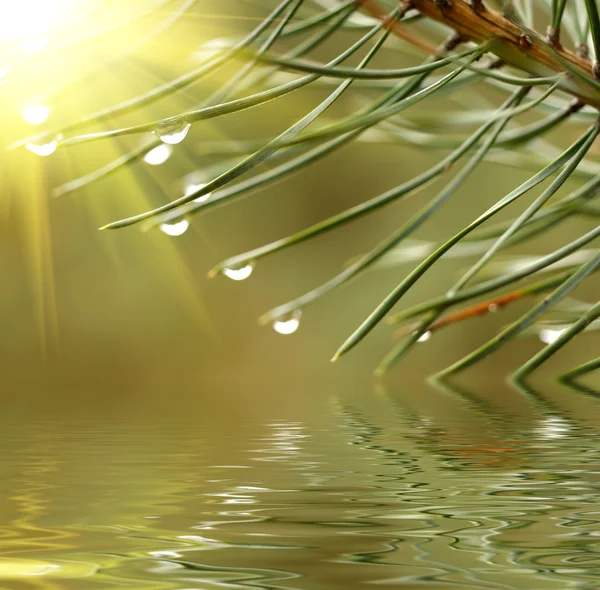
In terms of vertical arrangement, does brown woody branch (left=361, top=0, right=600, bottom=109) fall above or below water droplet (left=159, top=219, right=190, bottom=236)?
above

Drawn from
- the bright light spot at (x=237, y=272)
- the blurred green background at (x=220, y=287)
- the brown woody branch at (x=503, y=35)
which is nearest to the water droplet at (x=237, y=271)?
the bright light spot at (x=237, y=272)

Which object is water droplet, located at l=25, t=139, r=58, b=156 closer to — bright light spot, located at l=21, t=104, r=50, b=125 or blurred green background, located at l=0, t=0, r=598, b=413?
bright light spot, located at l=21, t=104, r=50, b=125

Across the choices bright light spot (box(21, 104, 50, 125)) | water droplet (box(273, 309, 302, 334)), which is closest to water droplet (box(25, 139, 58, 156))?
bright light spot (box(21, 104, 50, 125))

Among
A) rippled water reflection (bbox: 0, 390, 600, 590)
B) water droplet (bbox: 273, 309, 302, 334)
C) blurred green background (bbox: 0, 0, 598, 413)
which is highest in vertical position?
blurred green background (bbox: 0, 0, 598, 413)

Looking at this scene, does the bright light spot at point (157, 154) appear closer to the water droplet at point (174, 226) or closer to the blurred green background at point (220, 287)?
the water droplet at point (174, 226)

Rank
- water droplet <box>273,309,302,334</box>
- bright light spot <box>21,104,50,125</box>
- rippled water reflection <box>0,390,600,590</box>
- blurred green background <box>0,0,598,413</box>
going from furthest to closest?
blurred green background <box>0,0,598,413</box>
water droplet <box>273,309,302,334</box>
bright light spot <box>21,104,50,125</box>
rippled water reflection <box>0,390,600,590</box>

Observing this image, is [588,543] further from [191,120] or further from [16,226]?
[16,226]
